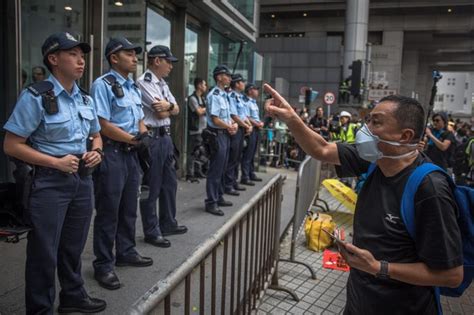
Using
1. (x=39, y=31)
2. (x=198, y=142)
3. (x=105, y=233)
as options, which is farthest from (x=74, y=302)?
(x=198, y=142)

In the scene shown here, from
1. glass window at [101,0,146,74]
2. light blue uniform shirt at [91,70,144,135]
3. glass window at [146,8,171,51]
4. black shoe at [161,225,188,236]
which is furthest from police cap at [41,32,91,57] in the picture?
glass window at [146,8,171,51]

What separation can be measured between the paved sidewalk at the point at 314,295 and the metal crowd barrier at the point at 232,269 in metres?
0.18

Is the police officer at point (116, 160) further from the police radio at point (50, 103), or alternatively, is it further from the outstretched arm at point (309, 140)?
the outstretched arm at point (309, 140)

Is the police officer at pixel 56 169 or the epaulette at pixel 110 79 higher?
the epaulette at pixel 110 79

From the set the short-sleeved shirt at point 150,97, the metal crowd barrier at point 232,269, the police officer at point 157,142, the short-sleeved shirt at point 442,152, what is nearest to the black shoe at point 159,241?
the police officer at point 157,142

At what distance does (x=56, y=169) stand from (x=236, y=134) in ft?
13.6

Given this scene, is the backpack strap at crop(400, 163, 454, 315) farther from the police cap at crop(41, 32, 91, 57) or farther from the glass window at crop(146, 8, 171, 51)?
the glass window at crop(146, 8, 171, 51)

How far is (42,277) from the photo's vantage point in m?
2.57

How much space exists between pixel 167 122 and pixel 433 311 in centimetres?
318

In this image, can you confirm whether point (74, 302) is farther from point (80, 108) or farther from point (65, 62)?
point (65, 62)

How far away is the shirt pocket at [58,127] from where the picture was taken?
8.41ft

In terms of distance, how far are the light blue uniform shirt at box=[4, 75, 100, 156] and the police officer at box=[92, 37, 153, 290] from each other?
0.46 meters

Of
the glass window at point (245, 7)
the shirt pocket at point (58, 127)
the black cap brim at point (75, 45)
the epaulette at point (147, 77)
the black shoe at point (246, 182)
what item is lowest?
the black shoe at point (246, 182)

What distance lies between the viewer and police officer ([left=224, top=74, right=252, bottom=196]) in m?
6.56
